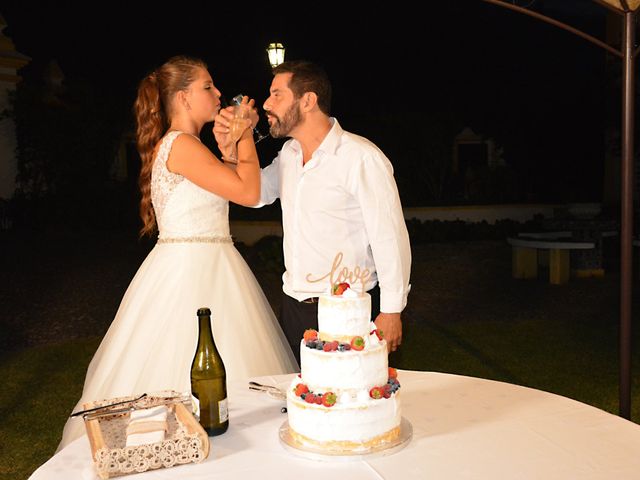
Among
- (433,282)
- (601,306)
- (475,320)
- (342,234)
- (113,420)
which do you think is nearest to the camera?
(113,420)

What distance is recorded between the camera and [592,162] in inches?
772

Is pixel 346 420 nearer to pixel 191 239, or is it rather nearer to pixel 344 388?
pixel 344 388

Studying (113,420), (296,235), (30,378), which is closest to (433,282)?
(30,378)

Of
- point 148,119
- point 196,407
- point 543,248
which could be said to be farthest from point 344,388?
point 543,248

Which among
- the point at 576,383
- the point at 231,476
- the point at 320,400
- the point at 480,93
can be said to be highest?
the point at 480,93

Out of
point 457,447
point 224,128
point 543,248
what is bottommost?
point 543,248

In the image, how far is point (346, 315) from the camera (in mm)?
1854

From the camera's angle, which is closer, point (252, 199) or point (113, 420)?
point (113, 420)

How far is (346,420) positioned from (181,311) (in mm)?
1556

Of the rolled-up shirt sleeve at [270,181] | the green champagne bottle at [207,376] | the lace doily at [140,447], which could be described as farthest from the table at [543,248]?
the lace doily at [140,447]

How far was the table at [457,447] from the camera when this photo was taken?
5.66ft

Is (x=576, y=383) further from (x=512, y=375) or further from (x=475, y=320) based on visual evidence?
(x=475, y=320)

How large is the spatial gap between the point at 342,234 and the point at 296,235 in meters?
0.21

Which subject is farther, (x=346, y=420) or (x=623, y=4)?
(x=623, y=4)
